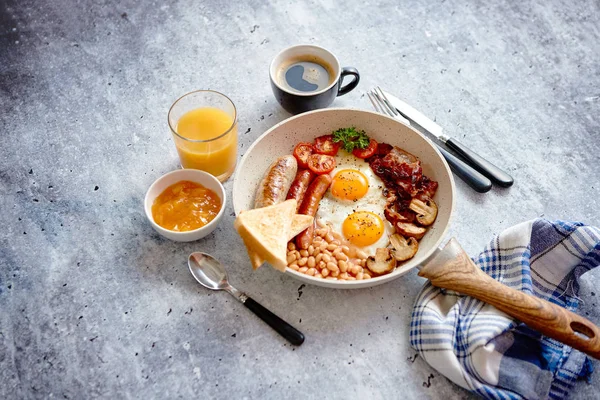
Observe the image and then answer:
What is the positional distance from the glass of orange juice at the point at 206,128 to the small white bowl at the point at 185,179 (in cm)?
8

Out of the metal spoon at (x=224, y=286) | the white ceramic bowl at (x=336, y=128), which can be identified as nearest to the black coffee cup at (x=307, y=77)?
the white ceramic bowl at (x=336, y=128)

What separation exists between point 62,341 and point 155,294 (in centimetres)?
36

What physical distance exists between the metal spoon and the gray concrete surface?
0.05 metres

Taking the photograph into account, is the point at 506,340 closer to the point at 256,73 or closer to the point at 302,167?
the point at 302,167

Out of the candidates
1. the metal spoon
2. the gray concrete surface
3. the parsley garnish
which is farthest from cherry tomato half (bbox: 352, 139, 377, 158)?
the metal spoon

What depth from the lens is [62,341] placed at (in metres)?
1.90

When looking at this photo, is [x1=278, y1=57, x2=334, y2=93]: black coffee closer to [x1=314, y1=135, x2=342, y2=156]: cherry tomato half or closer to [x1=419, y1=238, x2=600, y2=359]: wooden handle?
[x1=314, y1=135, x2=342, y2=156]: cherry tomato half

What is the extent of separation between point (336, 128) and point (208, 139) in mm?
564

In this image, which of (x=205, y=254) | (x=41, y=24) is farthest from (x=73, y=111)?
(x=205, y=254)

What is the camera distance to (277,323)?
6.20 ft

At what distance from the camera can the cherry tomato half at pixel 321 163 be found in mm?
2207

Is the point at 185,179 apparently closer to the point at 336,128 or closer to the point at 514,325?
the point at 336,128

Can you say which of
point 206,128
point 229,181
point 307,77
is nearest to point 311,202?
point 229,181

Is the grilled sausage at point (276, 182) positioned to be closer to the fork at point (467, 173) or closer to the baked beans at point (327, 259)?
the baked beans at point (327, 259)
